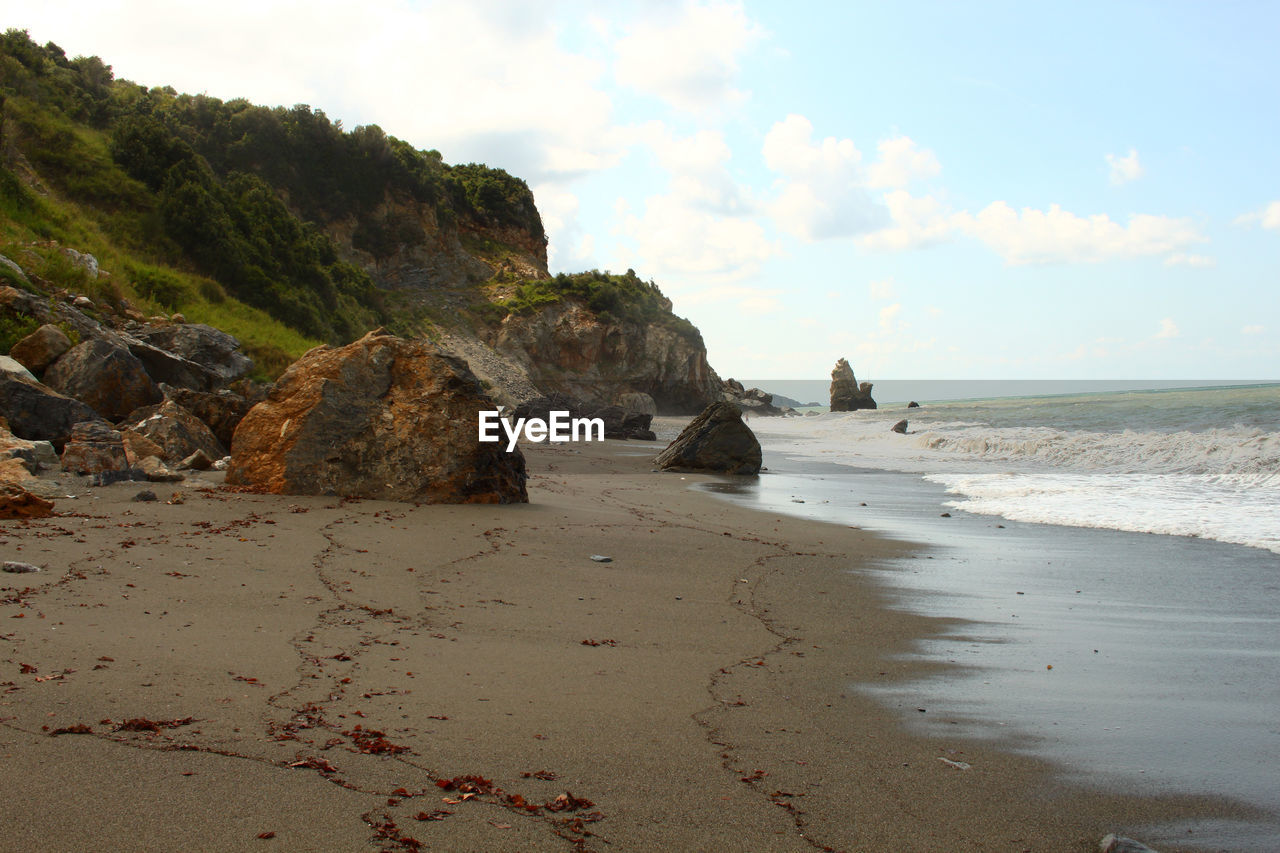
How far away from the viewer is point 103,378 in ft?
33.8

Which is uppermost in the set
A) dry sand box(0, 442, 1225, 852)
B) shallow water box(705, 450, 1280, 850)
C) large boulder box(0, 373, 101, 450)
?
large boulder box(0, 373, 101, 450)

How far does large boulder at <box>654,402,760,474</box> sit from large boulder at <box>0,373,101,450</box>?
31.3ft

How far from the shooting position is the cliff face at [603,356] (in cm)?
4372

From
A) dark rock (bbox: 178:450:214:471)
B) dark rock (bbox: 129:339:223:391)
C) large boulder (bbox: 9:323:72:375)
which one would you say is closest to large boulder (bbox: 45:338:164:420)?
large boulder (bbox: 9:323:72:375)

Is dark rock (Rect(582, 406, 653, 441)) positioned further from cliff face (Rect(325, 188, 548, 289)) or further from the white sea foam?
cliff face (Rect(325, 188, 548, 289))

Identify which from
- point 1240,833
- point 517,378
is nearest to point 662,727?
point 1240,833

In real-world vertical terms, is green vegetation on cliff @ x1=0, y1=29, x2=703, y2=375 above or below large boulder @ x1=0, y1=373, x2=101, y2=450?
above

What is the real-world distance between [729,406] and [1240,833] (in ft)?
43.3

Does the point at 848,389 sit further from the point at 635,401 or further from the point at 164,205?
the point at 164,205

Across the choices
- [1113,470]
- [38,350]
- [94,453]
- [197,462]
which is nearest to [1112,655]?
[94,453]

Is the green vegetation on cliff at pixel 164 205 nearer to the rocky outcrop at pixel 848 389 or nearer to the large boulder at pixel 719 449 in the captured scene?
the large boulder at pixel 719 449

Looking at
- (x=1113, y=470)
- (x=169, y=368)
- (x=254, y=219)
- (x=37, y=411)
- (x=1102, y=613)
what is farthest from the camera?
(x=254, y=219)

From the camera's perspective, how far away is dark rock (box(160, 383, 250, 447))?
10812 mm

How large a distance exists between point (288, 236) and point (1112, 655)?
27440 millimetres
